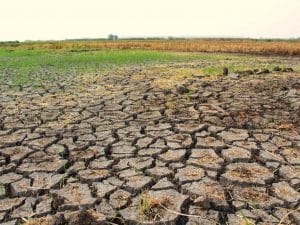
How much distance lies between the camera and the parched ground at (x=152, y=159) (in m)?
2.56

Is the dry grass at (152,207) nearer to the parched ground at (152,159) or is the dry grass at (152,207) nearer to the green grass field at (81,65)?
the parched ground at (152,159)

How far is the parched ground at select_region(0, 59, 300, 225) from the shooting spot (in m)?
2.56

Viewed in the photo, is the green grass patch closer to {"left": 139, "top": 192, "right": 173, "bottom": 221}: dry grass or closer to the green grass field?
the green grass field

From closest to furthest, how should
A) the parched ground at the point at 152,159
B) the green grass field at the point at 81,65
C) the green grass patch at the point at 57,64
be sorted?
the parched ground at the point at 152,159 → the green grass field at the point at 81,65 → the green grass patch at the point at 57,64

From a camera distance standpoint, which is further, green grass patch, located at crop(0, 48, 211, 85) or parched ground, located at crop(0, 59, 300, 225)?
green grass patch, located at crop(0, 48, 211, 85)

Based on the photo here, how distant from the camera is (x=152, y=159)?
136 inches

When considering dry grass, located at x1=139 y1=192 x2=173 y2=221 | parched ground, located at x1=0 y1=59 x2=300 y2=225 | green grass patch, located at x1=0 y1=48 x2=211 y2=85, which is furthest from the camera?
green grass patch, located at x1=0 y1=48 x2=211 y2=85

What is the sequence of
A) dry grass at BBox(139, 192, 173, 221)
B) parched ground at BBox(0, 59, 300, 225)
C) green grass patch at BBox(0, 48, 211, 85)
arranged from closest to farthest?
dry grass at BBox(139, 192, 173, 221)
parched ground at BBox(0, 59, 300, 225)
green grass patch at BBox(0, 48, 211, 85)

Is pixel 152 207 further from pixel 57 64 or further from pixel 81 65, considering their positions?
pixel 57 64

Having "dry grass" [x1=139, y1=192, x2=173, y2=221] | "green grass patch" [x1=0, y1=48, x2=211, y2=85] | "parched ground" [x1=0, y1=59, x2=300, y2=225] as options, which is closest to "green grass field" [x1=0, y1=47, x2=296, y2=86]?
"green grass patch" [x1=0, y1=48, x2=211, y2=85]

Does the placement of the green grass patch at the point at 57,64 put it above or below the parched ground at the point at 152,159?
below

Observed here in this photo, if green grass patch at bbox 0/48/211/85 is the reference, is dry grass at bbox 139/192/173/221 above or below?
above

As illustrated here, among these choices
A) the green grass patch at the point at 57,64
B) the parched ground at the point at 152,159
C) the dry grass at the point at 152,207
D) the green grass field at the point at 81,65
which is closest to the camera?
the dry grass at the point at 152,207

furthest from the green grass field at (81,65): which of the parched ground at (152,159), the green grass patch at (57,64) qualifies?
the parched ground at (152,159)
